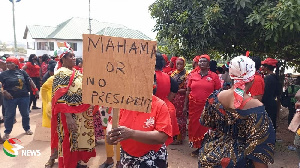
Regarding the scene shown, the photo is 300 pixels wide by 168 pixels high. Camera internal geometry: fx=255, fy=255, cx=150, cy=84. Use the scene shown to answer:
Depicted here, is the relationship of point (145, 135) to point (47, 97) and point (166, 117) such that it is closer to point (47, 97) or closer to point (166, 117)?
point (166, 117)

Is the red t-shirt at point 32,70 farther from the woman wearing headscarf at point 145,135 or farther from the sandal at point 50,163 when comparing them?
the woman wearing headscarf at point 145,135

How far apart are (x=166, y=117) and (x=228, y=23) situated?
12.4 feet

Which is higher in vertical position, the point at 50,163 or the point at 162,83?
the point at 162,83

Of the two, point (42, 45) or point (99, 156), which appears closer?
point (99, 156)

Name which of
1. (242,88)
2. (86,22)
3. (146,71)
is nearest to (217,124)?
(242,88)

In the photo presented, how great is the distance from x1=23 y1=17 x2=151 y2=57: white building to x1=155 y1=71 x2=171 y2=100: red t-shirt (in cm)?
3180

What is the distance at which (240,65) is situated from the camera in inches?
77.0

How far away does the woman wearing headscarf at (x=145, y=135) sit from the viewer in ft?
5.70

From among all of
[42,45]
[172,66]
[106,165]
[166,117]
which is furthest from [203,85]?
[42,45]

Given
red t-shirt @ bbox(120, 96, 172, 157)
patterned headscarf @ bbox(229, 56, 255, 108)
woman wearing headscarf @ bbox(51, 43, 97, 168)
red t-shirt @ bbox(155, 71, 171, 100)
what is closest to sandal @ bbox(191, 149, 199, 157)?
red t-shirt @ bbox(155, 71, 171, 100)

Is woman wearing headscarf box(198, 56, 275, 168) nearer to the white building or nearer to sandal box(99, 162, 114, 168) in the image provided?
sandal box(99, 162, 114, 168)

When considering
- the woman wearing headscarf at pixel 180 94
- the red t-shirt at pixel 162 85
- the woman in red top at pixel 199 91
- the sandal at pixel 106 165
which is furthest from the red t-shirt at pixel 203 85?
the sandal at pixel 106 165

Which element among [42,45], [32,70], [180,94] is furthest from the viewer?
[42,45]

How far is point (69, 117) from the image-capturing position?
3.48 meters
